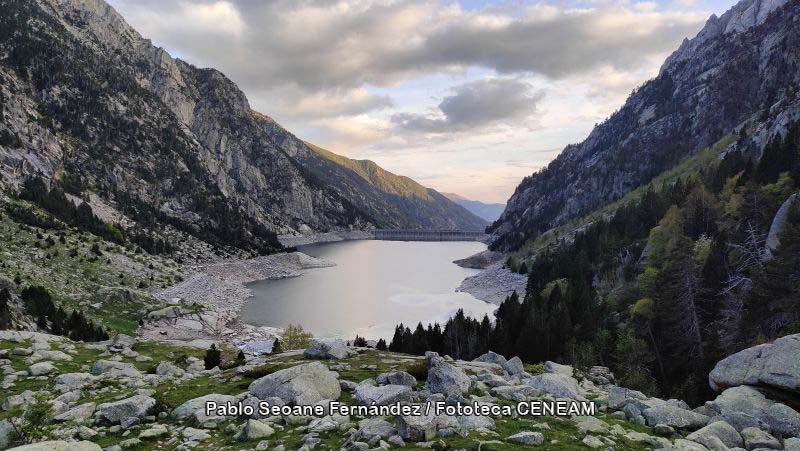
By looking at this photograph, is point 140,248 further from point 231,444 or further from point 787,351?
point 787,351

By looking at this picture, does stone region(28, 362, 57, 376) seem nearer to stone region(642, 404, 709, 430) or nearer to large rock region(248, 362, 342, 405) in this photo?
large rock region(248, 362, 342, 405)

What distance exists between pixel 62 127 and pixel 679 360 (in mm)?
182706

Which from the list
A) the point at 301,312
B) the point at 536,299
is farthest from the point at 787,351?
the point at 301,312

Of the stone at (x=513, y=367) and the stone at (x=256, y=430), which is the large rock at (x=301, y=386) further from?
the stone at (x=513, y=367)

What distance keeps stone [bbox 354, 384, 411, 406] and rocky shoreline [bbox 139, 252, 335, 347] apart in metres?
30.7

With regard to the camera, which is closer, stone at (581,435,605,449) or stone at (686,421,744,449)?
stone at (581,435,605,449)

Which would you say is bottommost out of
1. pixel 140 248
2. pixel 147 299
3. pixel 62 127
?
pixel 147 299

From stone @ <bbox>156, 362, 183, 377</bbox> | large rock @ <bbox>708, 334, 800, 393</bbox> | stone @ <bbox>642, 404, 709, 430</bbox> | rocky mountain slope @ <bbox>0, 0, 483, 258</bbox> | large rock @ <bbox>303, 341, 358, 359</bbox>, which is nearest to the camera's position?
stone @ <bbox>642, 404, 709, 430</bbox>

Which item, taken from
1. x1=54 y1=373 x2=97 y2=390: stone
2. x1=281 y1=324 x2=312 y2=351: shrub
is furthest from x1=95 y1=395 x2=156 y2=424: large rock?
x1=281 y1=324 x2=312 y2=351: shrub

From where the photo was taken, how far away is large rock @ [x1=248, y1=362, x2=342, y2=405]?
17.2 metres

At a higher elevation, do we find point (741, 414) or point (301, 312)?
point (741, 414)

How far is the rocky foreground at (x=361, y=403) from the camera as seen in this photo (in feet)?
43.0

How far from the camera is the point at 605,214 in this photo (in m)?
139

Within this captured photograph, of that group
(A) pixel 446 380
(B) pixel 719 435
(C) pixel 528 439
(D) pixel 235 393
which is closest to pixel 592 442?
(C) pixel 528 439
